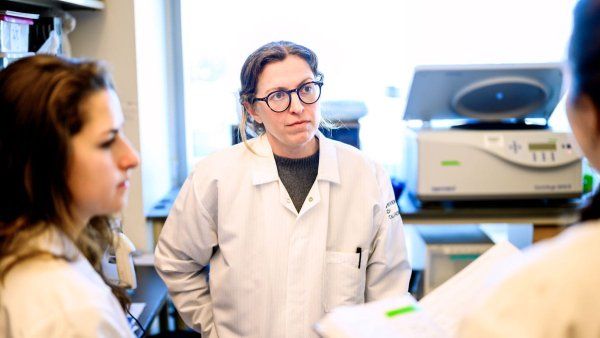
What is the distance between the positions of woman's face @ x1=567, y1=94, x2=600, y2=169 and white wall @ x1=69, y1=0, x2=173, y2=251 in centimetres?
172

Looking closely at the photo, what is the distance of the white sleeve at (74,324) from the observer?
2.55 feet

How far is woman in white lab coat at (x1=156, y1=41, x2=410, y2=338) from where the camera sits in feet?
4.82

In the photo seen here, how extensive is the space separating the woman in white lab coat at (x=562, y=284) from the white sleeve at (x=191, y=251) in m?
1.00

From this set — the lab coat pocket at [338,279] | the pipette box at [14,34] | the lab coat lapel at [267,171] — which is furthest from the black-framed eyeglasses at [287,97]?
the pipette box at [14,34]

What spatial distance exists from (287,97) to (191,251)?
0.48 metres

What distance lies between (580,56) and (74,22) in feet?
6.03

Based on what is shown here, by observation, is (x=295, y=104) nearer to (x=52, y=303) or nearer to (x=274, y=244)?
(x=274, y=244)

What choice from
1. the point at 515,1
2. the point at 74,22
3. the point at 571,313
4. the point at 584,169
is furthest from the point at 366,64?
the point at 571,313

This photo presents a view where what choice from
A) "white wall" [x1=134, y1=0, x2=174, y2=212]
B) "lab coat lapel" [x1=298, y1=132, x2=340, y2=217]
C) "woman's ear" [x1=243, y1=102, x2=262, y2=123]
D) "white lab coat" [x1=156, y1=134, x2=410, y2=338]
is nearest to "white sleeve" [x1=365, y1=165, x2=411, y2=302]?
"white lab coat" [x1=156, y1=134, x2=410, y2=338]

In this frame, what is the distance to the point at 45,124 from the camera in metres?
0.82

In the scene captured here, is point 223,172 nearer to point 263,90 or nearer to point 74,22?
point 263,90

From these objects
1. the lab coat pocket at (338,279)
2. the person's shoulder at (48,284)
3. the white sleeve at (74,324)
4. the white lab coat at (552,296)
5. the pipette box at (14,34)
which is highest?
the pipette box at (14,34)

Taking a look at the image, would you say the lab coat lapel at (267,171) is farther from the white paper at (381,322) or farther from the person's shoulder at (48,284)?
the person's shoulder at (48,284)

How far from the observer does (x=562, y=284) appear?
58 centimetres
